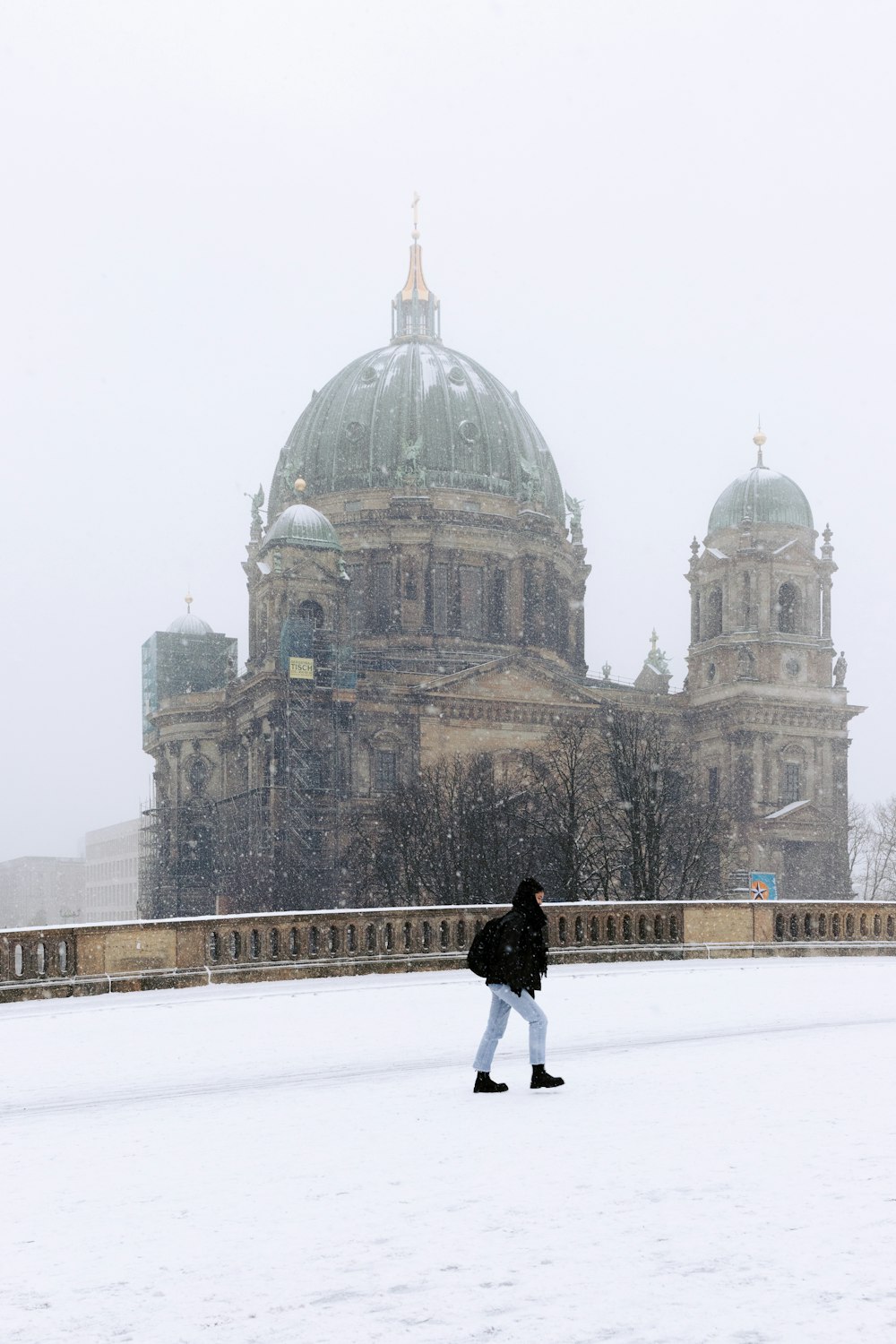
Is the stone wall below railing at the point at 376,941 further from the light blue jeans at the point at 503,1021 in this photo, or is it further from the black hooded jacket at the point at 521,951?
the black hooded jacket at the point at 521,951

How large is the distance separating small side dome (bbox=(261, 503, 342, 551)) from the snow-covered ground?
2373 inches

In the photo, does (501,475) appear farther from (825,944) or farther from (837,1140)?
(837,1140)

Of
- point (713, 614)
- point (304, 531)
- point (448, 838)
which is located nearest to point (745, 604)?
point (713, 614)

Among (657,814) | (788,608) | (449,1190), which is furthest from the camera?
(788,608)

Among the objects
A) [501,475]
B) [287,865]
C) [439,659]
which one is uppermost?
[501,475]

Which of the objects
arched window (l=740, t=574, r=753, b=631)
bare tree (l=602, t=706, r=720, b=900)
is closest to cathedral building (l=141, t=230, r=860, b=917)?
arched window (l=740, t=574, r=753, b=631)

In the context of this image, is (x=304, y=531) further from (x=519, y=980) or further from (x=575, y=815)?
(x=519, y=980)

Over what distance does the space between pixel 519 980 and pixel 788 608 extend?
7028cm

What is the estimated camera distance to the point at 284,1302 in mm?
6723

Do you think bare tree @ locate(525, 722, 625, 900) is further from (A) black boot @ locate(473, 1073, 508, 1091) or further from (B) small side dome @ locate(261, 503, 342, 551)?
(A) black boot @ locate(473, 1073, 508, 1091)

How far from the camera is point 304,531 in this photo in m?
76.6

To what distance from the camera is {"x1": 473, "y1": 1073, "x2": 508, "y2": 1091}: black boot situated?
12.1 meters

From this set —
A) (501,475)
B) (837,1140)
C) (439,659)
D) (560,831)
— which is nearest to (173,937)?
(837,1140)

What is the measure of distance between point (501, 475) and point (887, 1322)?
8201cm
